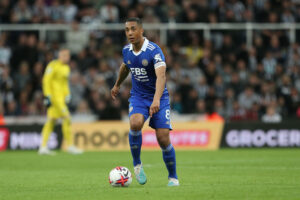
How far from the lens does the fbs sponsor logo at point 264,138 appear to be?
2012 cm

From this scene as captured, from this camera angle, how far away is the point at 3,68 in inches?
899

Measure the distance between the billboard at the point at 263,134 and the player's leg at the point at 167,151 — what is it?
35.5 feet

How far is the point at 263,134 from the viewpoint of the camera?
20281mm

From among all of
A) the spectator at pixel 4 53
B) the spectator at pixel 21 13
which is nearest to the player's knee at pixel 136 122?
the spectator at pixel 4 53

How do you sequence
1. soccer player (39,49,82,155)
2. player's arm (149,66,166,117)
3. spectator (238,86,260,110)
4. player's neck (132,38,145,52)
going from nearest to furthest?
player's arm (149,66,166,117), player's neck (132,38,145,52), soccer player (39,49,82,155), spectator (238,86,260,110)

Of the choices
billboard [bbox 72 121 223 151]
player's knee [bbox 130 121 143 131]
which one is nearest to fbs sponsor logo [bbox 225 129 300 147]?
billboard [bbox 72 121 223 151]

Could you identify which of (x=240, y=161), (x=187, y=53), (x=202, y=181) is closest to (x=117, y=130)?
(x=187, y=53)

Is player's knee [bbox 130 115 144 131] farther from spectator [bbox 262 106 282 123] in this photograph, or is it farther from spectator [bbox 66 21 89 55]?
spectator [bbox 66 21 89 55]

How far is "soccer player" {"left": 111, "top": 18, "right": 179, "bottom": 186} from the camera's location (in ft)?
31.0

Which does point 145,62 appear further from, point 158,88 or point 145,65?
point 158,88

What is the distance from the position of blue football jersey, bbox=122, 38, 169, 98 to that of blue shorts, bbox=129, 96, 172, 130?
0.09 m

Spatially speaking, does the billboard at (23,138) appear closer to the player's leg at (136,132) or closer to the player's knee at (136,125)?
the player's leg at (136,132)

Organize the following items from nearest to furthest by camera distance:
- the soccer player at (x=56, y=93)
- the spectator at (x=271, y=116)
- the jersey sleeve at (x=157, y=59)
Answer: the jersey sleeve at (x=157, y=59) → the soccer player at (x=56, y=93) → the spectator at (x=271, y=116)

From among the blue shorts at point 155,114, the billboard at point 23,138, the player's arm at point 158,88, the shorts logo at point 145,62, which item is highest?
the shorts logo at point 145,62
